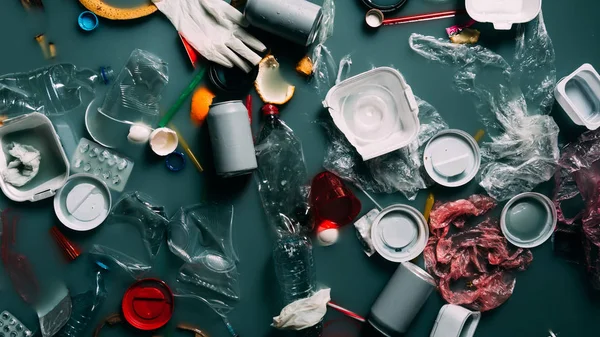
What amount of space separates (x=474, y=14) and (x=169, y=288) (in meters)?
1.35

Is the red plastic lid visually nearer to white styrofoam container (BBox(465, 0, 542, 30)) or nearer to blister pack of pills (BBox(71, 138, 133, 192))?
blister pack of pills (BBox(71, 138, 133, 192))

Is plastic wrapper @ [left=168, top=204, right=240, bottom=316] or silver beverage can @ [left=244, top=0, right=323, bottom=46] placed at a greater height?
silver beverage can @ [left=244, top=0, right=323, bottom=46]

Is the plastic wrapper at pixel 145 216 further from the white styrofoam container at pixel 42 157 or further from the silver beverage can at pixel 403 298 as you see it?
the silver beverage can at pixel 403 298

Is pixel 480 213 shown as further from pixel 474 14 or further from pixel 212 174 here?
pixel 212 174

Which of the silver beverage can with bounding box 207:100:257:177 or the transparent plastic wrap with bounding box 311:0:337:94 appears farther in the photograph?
the transparent plastic wrap with bounding box 311:0:337:94

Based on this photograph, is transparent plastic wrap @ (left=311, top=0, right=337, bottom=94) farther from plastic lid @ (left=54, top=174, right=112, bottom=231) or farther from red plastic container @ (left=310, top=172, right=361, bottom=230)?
plastic lid @ (left=54, top=174, right=112, bottom=231)

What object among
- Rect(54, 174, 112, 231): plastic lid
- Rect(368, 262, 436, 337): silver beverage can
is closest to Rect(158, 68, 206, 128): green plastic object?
Rect(54, 174, 112, 231): plastic lid

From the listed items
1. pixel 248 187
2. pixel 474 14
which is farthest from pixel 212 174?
pixel 474 14

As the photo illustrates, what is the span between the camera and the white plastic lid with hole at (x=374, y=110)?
2.05 meters

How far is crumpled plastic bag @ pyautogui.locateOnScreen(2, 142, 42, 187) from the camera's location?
2039 millimetres

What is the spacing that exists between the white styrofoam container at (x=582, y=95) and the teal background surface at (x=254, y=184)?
0.05 m

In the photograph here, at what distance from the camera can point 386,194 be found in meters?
2.14

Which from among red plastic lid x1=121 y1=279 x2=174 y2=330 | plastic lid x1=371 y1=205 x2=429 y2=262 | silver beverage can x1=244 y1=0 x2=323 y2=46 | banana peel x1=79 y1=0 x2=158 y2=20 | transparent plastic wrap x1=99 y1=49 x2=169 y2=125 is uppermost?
silver beverage can x1=244 y1=0 x2=323 y2=46

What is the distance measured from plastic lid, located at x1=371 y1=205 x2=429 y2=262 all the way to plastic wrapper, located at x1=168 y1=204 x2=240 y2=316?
488mm
